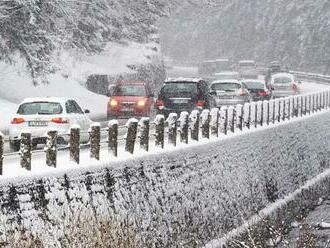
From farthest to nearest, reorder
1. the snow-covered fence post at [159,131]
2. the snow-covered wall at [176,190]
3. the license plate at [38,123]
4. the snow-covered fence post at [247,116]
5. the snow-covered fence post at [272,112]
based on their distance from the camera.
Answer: the snow-covered fence post at [272,112]
the snow-covered fence post at [247,116]
the license plate at [38,123]
the snow-covered fence post at [159,131]
the snow-covered wall at [176,190]

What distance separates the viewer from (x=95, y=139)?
14242mm

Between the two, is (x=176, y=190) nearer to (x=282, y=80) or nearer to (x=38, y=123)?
(x=38, y=123)

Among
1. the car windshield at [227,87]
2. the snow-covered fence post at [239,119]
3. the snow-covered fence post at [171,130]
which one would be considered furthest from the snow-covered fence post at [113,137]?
the car windshield at [227,87]

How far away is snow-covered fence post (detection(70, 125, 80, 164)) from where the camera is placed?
1330 centimetres

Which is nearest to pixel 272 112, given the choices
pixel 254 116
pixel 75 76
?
pixel 254 116

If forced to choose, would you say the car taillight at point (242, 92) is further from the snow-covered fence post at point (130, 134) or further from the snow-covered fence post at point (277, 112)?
the snow-covered fence post at point (130, 134)

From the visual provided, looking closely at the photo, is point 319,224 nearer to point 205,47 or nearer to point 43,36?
point 43,36

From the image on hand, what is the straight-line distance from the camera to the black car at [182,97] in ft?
87.7

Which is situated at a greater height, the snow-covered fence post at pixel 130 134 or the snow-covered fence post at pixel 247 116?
the snow-covered fence post at pixel 130 134

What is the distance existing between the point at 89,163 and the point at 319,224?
1480 cm

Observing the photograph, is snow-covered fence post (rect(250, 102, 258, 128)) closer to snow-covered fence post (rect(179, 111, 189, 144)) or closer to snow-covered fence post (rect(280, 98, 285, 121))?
snow-covered fence post (rect(280, 98, 285, 121))

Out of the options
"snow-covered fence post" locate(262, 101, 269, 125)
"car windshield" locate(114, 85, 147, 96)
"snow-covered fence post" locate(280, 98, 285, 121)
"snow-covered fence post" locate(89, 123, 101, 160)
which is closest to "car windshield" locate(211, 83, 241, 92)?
"snow-covered fence post" locate(280, 98, 285, 121)

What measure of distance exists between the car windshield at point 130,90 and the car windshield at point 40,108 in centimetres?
1064

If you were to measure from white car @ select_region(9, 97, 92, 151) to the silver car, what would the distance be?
1284 centimetres
